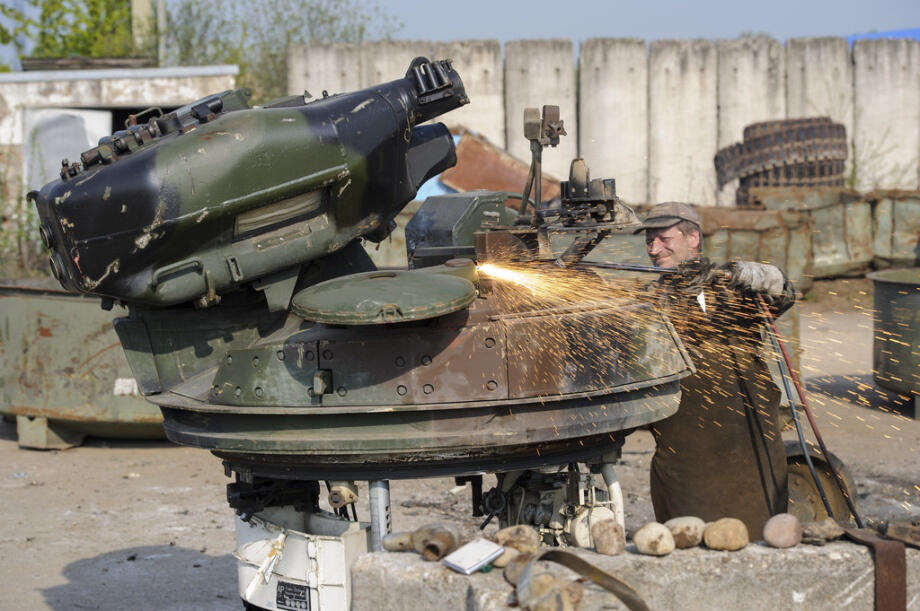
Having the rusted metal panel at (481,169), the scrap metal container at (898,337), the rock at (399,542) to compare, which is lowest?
the scrap metal container at (898,337)

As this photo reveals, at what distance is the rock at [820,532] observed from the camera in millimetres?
3576

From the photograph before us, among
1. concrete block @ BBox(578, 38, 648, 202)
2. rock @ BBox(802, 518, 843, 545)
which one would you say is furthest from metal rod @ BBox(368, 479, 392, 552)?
concrete block @ BBox(578, 38, 648, 202)

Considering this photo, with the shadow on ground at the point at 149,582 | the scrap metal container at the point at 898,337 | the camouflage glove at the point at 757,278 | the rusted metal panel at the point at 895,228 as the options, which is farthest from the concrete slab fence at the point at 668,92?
the camouflage glove at the point at 757,278

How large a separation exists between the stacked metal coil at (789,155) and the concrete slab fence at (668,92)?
60cm

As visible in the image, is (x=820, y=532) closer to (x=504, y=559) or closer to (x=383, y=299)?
(x=504, y=559)

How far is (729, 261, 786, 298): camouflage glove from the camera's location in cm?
453

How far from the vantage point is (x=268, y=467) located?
12.2 feet

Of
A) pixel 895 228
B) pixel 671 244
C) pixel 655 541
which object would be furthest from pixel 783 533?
pixel 895 228

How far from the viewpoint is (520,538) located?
357 centimetres

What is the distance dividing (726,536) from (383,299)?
49.0 inches

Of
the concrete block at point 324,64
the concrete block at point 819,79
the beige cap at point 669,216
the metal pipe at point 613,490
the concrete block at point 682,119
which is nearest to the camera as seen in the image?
the metal pipe at point 613,490

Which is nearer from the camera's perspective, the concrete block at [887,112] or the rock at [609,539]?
the rock at [609,539]

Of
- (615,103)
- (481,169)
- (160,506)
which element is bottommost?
(160,506)

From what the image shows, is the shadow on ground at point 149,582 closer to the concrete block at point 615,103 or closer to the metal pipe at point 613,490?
the metal pipe at point 613,490
